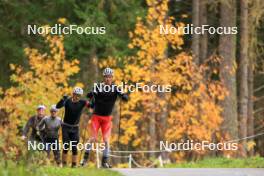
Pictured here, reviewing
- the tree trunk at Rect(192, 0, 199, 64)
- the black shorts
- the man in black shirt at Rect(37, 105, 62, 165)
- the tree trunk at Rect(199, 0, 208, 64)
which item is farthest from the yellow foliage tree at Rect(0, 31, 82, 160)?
the black shorts

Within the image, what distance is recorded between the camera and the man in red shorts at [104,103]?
1842 centimetres

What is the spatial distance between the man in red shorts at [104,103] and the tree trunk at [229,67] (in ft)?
38.3

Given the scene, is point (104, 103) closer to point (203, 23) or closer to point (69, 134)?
point (69, 134)

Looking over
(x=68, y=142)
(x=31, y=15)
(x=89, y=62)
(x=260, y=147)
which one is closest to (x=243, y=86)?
(x=89, y=62)

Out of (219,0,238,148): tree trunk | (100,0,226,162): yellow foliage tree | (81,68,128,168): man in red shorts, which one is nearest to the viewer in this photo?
(81,68,128,168): man in red shorts

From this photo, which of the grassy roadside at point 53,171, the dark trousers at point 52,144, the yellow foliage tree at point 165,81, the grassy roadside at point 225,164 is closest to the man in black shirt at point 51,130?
the dark trousers at point 52,144

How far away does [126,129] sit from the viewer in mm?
31172

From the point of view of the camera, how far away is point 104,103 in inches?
736

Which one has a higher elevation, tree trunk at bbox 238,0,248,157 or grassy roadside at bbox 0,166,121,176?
tree trunk at bbox 238,0,248,157

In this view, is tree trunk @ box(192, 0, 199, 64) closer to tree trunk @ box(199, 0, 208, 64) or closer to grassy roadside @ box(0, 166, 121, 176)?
tree trunk @ box(199, 0, 208, 64)

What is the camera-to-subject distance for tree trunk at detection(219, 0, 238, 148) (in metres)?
30.1

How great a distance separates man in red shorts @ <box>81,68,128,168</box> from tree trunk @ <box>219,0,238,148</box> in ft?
38.3

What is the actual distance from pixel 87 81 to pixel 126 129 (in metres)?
2.91

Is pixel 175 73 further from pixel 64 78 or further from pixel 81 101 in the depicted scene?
A: pixel 81 101
